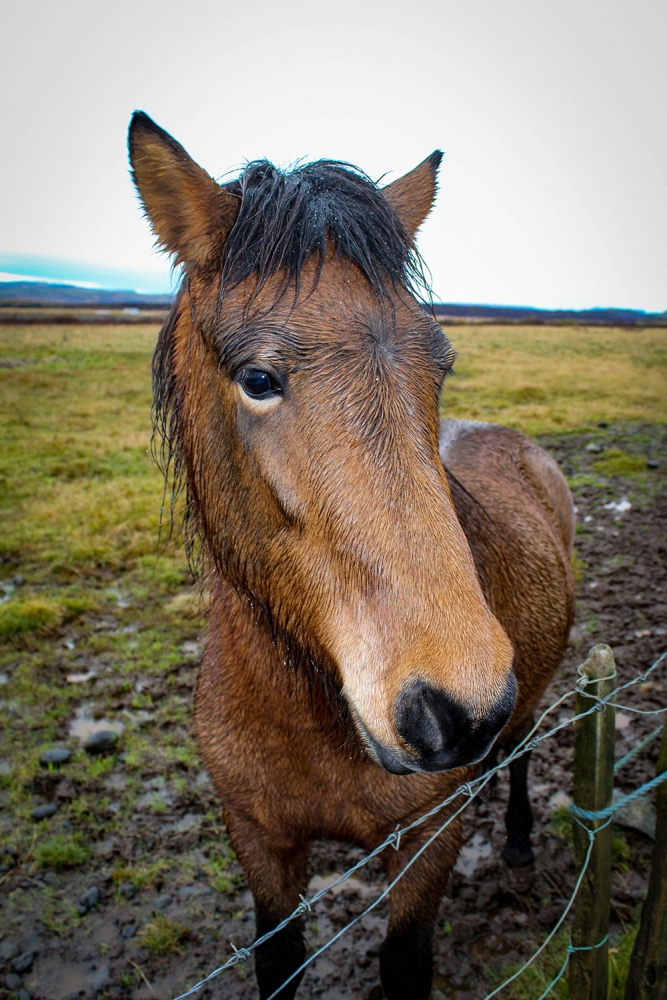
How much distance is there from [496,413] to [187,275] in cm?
1467

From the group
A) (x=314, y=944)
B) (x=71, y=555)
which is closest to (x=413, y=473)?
(x=314, y=944)

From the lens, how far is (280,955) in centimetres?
258

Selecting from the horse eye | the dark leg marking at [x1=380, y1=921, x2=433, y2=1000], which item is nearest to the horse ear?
the horse eye

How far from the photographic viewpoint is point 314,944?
10.2 ft

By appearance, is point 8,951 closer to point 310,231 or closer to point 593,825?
point 593,825

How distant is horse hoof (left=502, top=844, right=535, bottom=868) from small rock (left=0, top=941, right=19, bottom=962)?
2.69 metres

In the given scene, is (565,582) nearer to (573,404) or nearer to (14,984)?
(14,984)

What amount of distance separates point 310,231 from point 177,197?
17.4 inches

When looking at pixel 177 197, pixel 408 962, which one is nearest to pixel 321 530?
pixel 177 197

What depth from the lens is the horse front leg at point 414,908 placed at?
7.55 ft

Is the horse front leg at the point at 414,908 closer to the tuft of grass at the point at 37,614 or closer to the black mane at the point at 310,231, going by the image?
the black mane at the point at 310,231

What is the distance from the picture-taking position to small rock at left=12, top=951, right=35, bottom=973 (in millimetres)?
2977

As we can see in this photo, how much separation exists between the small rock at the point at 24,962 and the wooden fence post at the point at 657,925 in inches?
111

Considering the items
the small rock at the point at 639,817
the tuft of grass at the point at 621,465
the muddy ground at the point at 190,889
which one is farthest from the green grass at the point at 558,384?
the muddy ground at the point at 190,889
